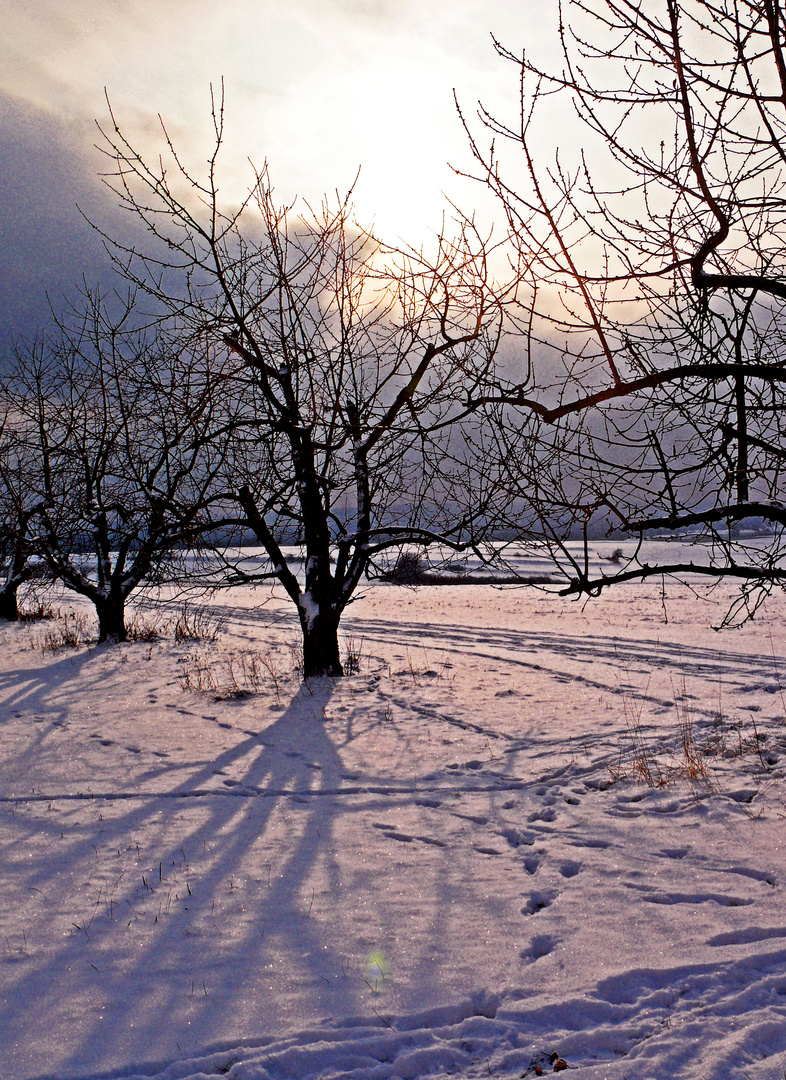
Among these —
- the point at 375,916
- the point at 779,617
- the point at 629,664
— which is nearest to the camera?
the point at 375,916

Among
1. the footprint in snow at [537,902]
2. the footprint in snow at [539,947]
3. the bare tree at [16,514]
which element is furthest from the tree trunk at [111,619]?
the footprint in snow at [539,947]

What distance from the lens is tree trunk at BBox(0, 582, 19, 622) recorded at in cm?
1605

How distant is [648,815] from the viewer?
13.9 ft

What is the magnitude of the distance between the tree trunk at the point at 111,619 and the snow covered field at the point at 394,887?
A: 14.4 ft

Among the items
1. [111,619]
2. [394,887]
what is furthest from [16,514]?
[394,887]

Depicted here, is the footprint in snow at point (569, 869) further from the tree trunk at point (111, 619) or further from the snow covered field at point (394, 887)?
the tree trunk at point (111, 619)

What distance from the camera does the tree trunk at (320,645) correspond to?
28.7ft

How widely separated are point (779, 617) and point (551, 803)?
13704 millimetres

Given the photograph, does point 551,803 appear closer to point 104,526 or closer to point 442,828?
point 442,828

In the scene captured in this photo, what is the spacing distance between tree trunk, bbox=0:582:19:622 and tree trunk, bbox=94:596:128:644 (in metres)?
5.21

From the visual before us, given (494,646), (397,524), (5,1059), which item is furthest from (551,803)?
(494,646)

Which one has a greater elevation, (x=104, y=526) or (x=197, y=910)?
(x=104, y=526)

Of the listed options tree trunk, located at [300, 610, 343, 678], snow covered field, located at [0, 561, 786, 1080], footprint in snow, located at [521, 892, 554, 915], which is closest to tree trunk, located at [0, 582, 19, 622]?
snow covered field, located at [0, 561, 786, 1080]

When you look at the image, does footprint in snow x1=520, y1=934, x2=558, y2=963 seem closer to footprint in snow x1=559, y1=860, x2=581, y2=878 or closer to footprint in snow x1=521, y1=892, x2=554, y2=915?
footprint in snow x1=521, y1=892, x2=554, y2=915
